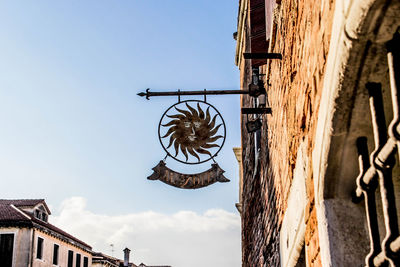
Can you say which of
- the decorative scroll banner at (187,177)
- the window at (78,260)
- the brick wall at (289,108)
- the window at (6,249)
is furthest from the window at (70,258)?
the decorative scroll banner at (187,177)

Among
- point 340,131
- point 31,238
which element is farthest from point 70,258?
point 340,131

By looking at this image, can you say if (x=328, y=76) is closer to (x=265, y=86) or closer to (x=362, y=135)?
(x=362, y=135)

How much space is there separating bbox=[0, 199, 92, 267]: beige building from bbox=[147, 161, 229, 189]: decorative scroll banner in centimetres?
2248

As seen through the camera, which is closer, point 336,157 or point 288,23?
point 336,157

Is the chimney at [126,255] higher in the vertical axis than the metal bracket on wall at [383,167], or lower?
higher

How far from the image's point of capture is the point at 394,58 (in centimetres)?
186

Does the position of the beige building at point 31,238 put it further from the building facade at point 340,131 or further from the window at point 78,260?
the building facade at point 340,131

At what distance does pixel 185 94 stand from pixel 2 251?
24.0 metres

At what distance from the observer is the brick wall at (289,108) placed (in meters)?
2.78

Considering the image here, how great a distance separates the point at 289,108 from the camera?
3.85 m

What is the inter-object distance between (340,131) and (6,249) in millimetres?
26901

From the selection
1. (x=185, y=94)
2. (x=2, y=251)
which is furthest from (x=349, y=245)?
(x=2, y=251)

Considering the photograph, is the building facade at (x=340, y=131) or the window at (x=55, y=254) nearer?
the building facade at (x=340, y=131)

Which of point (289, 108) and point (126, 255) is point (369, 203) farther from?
point (126, 255)
